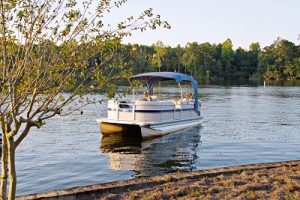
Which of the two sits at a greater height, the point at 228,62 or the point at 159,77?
the point at 228,62

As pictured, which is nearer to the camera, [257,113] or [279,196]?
[279,196]

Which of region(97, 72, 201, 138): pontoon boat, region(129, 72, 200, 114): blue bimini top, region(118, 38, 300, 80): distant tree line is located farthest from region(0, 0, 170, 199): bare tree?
region(118, 38, 300, 80): distant tree line

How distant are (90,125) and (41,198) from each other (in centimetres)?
2146

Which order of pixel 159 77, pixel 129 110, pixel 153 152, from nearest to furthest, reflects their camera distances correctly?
pixel 153 152
pixel 129 110
pixel 159 77

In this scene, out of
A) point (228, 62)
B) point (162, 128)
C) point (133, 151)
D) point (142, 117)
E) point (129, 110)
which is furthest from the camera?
point (228, 62)

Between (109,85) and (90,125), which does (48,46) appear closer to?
(109,85)

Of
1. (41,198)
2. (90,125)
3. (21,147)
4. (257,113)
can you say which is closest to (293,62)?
(257,113)

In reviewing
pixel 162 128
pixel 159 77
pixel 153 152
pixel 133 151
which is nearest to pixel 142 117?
pixel 162 128

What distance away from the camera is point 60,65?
621 centimetres

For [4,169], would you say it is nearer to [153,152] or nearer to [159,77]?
[153,152]

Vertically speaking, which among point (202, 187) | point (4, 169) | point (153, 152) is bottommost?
point (153, 152)

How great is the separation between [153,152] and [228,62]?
135 metres

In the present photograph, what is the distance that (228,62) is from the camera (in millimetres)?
151250

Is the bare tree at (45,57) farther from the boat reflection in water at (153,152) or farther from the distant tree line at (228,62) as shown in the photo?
the distant tree line at (228,62)
